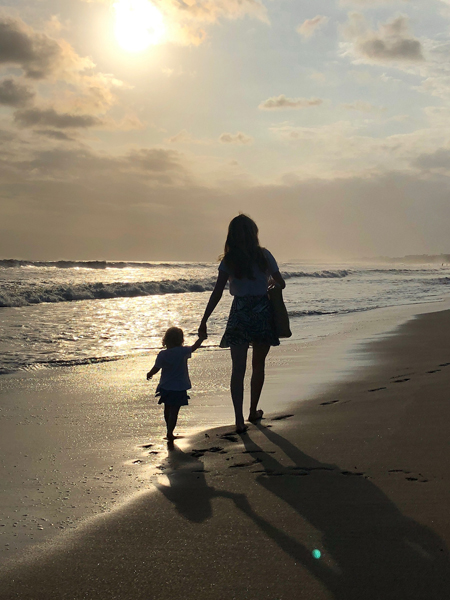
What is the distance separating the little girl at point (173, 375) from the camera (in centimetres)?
427

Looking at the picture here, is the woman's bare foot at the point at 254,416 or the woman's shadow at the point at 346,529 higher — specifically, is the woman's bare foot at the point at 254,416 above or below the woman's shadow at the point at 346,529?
below

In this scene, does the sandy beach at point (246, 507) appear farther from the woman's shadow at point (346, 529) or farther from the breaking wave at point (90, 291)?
the breaking wave at point (90, 291)

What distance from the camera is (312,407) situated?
4.94 metres

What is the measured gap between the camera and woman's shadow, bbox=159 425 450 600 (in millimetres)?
1945

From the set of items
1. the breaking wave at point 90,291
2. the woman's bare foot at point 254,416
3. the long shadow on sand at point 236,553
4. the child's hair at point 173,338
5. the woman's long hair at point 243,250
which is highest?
the woman's long hair at point 243,250

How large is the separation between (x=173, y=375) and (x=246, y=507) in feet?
5.92

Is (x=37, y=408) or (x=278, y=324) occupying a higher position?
(x=278, y=324)

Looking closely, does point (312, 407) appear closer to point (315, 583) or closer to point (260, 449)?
point (260, 449)

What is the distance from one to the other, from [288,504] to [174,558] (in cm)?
71

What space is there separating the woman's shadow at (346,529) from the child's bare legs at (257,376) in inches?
45.2

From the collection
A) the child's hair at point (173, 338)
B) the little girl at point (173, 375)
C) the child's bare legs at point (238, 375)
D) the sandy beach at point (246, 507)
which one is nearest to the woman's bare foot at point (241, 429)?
the sandy beach at point (246, 507)

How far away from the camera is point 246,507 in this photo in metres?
2.67

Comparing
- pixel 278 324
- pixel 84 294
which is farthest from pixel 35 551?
pixel 84 294

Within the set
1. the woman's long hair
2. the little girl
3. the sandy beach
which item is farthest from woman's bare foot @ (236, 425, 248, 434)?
the woman's long hair
